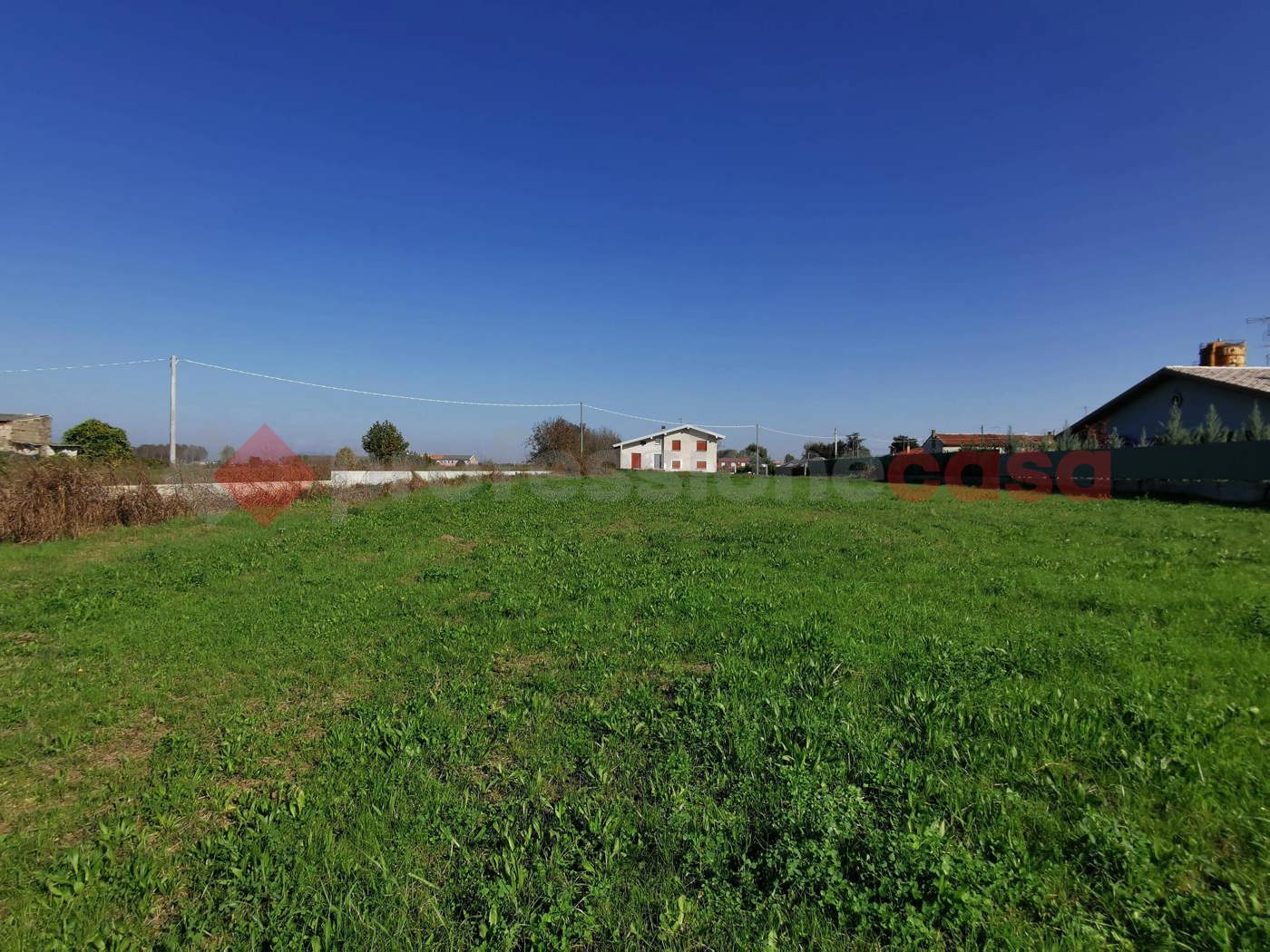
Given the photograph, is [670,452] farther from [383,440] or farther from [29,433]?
[29,433]

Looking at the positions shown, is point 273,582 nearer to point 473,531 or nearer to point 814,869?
point 473,531

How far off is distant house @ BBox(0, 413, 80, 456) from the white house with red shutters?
42868mm

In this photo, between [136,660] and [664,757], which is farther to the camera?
[136,660]

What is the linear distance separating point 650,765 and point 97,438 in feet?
132

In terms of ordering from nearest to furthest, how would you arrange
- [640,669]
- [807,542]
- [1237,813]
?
[1237,813], [640,669], [807,542]

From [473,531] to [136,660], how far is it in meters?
6.61

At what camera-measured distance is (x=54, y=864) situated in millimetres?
2367

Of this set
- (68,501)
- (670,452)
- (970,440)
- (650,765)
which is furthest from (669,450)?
(650,765)

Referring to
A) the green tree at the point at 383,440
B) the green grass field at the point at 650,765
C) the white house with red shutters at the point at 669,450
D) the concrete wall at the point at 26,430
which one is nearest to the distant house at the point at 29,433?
the concrete wall at the point at 26,430

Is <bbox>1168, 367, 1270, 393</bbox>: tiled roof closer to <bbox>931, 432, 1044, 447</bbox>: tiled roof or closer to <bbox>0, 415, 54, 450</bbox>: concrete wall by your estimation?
<bbox>931, 432, 1044, 447</bbox>: tiled roof

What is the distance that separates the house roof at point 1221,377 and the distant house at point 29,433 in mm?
54012

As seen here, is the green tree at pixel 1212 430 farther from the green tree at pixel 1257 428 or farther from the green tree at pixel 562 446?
the green tree at pixel 562 446

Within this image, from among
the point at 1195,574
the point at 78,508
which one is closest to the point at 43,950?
the point at 1195,574

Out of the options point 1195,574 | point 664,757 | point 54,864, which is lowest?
point 54,864
